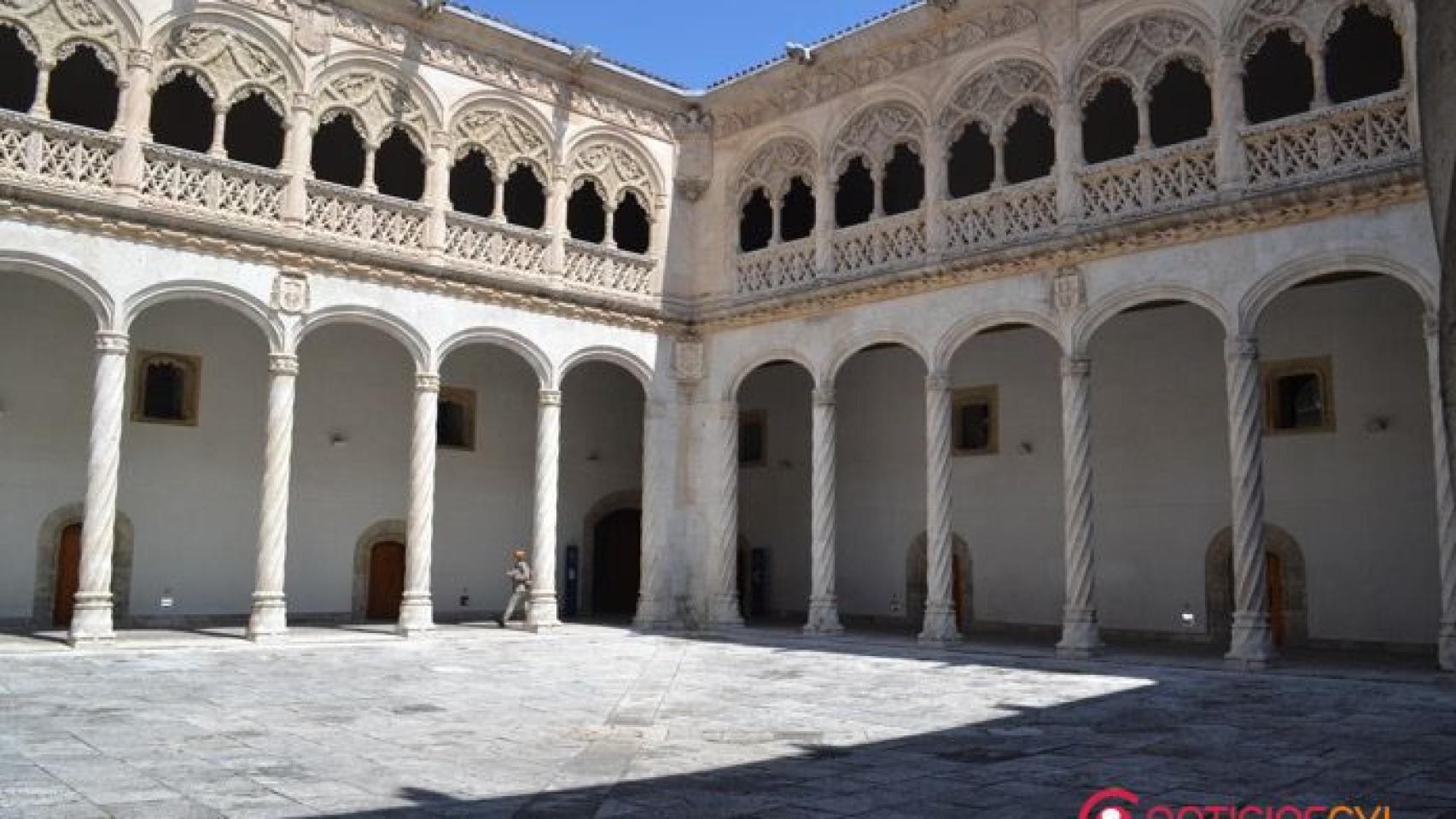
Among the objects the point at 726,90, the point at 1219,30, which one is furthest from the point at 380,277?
the point at 1219,30

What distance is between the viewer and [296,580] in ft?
57.0

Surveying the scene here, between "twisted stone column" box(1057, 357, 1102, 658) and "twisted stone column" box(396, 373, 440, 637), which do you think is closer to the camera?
"twisted stone column" box(1057, 357, 1102, 658)

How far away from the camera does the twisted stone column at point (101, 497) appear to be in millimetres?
13055

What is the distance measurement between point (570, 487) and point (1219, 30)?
12.8m

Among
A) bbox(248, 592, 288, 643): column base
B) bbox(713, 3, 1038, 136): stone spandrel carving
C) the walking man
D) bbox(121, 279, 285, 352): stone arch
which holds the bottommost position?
bbox(248, 592, 288, 643): column base

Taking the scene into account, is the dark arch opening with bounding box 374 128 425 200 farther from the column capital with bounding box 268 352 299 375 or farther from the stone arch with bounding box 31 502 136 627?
the stone arch with bounding box 31 502 136 627

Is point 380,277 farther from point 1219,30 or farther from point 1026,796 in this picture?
point 1026,796

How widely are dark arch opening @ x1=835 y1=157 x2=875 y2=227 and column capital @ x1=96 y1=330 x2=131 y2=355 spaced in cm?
1075

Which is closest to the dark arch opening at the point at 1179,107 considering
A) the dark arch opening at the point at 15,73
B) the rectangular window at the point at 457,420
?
the rectangular window at the point at 457,420

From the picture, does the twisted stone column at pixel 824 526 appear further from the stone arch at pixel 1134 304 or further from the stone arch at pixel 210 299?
the stone arch at pixel 210 299

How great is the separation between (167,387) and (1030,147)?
1341cm

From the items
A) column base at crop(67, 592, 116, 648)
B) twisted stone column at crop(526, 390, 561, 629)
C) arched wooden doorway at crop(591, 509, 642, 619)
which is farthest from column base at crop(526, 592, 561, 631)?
column base at crop(67, 592, 116, 648)

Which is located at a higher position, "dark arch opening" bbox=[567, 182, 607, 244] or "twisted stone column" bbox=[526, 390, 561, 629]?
"dark arch opening" bbox=[567, 182, 607, 244]

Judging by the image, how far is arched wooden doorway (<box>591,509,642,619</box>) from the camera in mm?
21344
